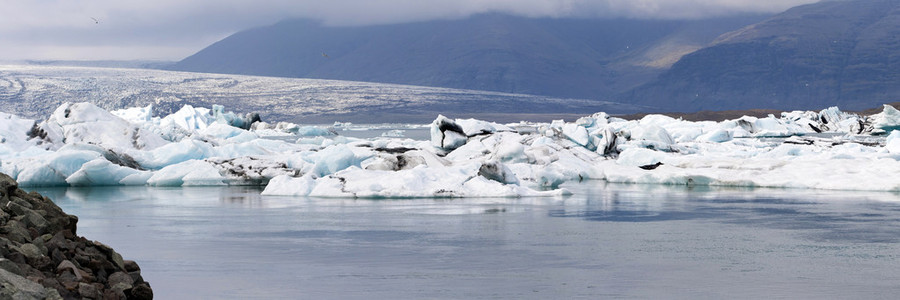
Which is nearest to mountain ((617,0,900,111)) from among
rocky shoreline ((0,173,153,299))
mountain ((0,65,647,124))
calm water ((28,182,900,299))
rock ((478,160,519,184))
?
mountain ((0,65,647,124))

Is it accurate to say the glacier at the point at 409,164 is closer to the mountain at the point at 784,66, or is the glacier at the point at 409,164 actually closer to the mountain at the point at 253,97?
the mountain at the point at 253,97

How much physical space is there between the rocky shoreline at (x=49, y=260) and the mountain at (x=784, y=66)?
598 ft

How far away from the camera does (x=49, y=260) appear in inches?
205

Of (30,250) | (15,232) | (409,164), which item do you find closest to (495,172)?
(409,164)

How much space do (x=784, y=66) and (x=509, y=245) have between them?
7460 inches

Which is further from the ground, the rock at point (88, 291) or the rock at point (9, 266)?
the rock at point (9, 266)

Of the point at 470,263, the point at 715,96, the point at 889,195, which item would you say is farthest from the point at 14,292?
the point at 715,96

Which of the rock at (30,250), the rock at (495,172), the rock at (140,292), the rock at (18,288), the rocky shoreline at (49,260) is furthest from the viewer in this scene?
the rock at (495,172)

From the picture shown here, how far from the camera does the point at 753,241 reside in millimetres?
9219

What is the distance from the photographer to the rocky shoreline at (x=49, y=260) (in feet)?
15.5

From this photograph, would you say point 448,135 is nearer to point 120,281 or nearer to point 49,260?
point 120,281

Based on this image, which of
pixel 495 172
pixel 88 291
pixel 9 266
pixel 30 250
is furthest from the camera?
pixel 495 172

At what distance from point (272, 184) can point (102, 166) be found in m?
3.79

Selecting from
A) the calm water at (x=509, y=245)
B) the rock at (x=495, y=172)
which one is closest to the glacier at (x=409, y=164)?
the rock at (x=495, y=172)
